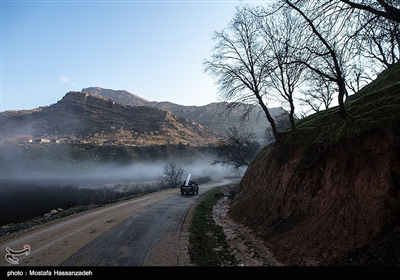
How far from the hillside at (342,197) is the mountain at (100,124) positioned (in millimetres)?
106879

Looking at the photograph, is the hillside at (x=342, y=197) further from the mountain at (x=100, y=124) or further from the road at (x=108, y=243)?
the mountain at (x=100, y=124)

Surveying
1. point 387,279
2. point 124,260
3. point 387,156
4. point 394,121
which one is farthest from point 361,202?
point 124,260

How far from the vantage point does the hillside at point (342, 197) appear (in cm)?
788

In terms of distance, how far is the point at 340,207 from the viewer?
963cm

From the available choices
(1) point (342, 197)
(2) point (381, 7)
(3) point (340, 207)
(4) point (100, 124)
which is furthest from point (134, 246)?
(4) point (100, 124)

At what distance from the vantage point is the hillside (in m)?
7.88

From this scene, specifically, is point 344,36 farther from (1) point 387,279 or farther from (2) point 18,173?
(2) point 18,173

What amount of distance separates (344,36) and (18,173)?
81.4 meters

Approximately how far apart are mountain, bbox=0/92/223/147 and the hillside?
107 meters
